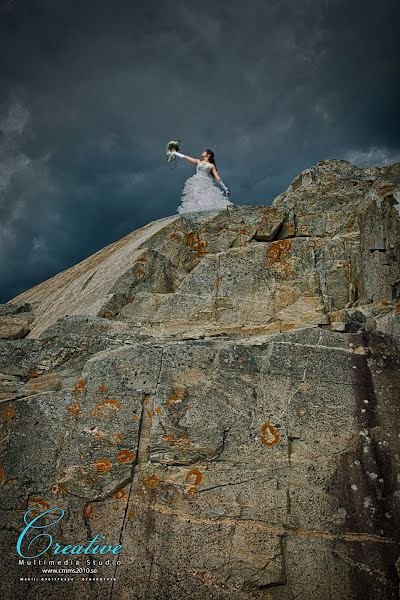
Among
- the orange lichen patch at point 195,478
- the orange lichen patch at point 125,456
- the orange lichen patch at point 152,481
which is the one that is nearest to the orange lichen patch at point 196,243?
the orange lichen patch at point 125,456

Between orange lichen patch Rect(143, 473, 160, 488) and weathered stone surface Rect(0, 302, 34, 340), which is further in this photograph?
weathered stone surface Rect(0, 302, 34, 340)

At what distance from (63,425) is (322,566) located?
473 centimetres

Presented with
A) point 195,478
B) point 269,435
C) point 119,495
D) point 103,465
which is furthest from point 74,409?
point 269,435

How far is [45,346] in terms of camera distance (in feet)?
27.2

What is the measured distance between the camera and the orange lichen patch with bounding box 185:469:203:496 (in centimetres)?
635

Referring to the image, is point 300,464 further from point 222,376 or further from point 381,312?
point 381,312

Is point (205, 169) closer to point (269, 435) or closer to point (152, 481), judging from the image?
point (269, 435)

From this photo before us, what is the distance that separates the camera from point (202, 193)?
54.7 feet

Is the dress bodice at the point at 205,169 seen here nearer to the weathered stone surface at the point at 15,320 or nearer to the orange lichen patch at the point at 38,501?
the weathered stone surface at the point at 15,320

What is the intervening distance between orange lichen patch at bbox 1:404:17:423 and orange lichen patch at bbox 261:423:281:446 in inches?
175

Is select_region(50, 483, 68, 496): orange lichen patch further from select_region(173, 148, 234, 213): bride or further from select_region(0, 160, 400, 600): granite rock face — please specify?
select_region(173, 148, 234, 213): bride

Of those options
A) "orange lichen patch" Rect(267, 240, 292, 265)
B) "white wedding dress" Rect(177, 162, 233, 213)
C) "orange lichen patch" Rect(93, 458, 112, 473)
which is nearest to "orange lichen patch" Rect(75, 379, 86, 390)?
"orange lichen patch" Rect(93, 458, 112, 473)

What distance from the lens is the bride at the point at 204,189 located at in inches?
626

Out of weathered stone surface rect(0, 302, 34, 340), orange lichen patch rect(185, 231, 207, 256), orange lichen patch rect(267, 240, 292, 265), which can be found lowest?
weathered stone surface rect(0, 302, 34, 340)
